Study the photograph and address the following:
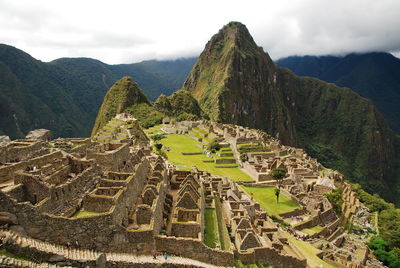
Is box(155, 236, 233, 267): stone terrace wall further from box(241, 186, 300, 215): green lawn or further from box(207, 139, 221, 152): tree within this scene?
box(207, 139, 221, 152): tree

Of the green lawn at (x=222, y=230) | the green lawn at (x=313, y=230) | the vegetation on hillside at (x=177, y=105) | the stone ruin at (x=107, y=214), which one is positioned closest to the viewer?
the stone ruin at (x=107, y=214)

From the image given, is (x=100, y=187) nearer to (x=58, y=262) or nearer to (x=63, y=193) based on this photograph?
(x=63, y=193)

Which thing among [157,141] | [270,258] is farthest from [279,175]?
[157,141]

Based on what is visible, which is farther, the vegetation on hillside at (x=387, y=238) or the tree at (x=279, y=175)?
the tree at (x=279, y=175)

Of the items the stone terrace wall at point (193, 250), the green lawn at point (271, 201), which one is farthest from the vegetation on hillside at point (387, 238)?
the stone terrace wall at point (193, 250)

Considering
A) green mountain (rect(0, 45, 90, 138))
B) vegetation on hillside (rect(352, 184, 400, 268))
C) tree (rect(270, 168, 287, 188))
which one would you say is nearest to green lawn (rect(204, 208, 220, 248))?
tree (rect(270, 168, 287, 188))

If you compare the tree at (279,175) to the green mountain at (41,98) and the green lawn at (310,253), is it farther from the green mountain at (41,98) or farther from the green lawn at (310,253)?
the green mountain at (41,98)
